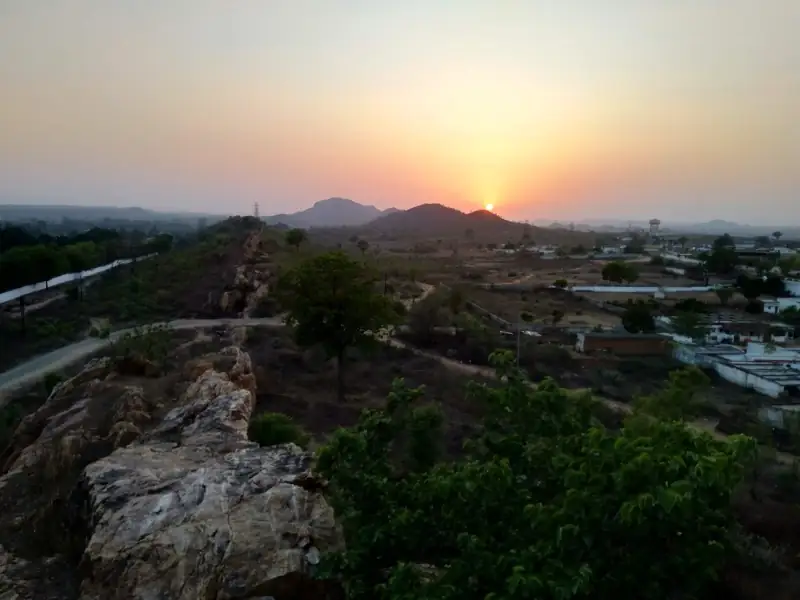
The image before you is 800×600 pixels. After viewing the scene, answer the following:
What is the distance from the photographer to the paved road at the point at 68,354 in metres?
26.3

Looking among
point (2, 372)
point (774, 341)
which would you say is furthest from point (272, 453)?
point (774, 341)

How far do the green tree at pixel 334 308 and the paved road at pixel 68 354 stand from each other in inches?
449

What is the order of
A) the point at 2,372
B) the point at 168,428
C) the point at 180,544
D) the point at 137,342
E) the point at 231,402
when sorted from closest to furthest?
the point at 180,544 → the point at 168,428 → the point at 231,402 → the point at 137,342 → the point at 2,372

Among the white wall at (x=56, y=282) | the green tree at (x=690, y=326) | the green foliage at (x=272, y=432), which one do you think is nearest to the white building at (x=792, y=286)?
the green tree at (x=690, y=326)

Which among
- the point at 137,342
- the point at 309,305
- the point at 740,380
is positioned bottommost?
the point at 740,380

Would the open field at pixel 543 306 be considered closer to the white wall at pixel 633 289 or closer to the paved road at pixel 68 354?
the white wall at pixel 633 289

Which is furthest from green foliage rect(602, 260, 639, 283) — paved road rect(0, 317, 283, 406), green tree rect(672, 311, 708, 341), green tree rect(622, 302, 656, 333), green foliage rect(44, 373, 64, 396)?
green foliage rect(44, 373, 64, 396)

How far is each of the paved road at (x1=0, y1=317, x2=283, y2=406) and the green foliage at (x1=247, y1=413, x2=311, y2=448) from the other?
542 inches

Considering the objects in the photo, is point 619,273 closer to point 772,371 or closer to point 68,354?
point 772,371

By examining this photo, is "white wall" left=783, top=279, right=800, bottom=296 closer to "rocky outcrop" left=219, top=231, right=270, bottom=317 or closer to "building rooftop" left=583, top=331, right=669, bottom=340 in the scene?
"building rooftop" left=583, top=331, right=669, bottom=340

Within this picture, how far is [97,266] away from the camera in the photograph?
57.4m

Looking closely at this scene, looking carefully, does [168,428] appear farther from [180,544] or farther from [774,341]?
→ [774,341]

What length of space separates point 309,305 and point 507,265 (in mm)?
66769

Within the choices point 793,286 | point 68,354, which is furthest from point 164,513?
point 793,286
